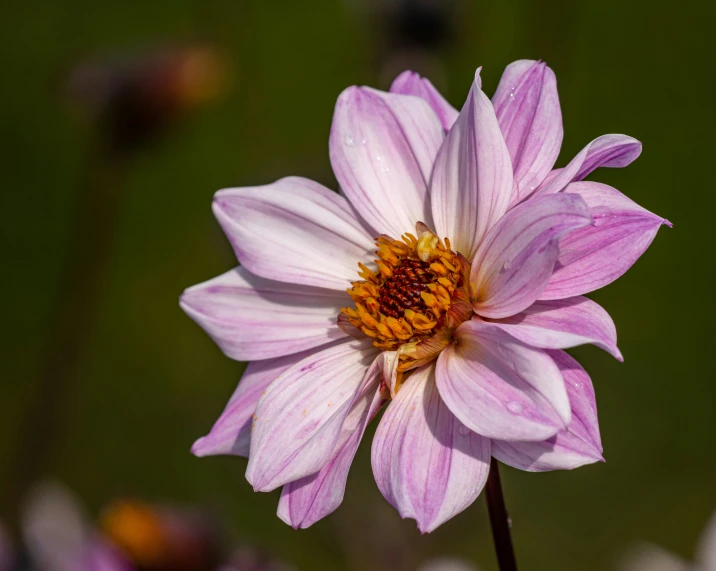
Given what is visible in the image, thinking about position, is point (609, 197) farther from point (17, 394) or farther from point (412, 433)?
point (17, 394)

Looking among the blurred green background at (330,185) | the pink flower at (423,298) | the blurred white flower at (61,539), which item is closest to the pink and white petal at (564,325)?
the pink flower at (423,298)

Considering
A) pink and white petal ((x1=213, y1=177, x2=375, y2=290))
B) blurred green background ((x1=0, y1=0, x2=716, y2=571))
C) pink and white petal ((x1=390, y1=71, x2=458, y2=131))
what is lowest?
blurred green background ((x1=0, y1=0, x2=716, y2=571))

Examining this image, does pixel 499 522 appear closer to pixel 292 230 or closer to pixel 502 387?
pixel 502 387

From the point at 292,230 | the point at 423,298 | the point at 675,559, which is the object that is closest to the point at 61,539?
the point at 292,230

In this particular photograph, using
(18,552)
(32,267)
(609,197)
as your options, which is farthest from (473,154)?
(32,267)

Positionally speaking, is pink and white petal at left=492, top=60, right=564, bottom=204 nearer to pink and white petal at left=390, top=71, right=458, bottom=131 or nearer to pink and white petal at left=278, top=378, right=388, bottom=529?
pink and white petal at left=390, top=71, right=458, bottom=131

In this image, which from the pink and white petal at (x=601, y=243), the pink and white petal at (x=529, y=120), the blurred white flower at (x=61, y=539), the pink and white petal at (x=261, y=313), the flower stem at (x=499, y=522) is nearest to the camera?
the flower stem at (x=499, y=522)

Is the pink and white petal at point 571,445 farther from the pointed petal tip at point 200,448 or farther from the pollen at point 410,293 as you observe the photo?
the pointed petal tip at point 200,448

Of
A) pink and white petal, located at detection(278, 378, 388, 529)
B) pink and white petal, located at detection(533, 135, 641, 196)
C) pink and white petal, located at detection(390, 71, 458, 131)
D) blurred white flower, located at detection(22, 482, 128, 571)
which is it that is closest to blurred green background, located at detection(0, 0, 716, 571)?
blurred white flower, located at detection(22, 482, 128, 571)
